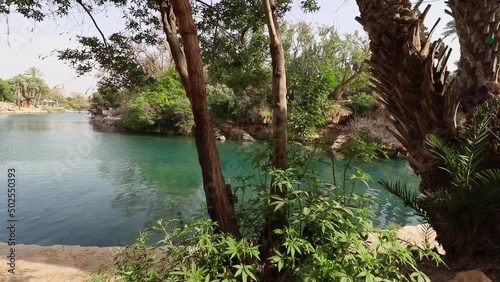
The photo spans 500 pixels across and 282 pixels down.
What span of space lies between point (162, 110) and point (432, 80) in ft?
70.2

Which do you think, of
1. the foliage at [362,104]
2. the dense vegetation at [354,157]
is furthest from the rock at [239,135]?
the dense vegetation at [354,157]

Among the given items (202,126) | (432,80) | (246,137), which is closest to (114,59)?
(202,126)

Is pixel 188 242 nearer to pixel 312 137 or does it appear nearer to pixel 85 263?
pixel 312 137

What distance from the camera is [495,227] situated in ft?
8.71

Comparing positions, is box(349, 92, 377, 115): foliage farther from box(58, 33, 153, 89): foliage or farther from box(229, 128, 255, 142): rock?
box(58, 33, 153, 89): foliage

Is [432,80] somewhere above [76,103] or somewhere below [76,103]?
below

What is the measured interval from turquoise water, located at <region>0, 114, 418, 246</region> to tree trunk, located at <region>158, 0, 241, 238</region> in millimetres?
471

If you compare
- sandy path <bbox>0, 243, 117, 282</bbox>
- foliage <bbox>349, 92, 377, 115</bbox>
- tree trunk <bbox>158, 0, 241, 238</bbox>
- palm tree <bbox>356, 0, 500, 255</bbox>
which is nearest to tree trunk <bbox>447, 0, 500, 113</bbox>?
palm tree <bbox>356, 0, 500, 255</bbox>

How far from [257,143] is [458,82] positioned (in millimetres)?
2041

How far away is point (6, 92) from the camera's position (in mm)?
46812

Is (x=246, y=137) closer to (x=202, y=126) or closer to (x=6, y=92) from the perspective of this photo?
(x=202, y=126)

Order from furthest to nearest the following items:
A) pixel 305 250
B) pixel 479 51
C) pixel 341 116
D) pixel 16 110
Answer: pixel 16 110
pixel 341 116
pixel 479 51
pixel 305 250

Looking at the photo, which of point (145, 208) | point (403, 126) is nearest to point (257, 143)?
point (403, 126)

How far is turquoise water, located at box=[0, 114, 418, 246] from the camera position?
19.9 feet
